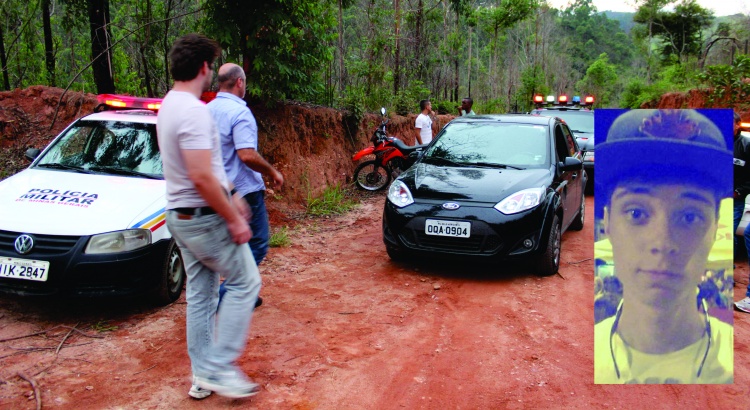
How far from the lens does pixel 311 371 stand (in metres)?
3.84

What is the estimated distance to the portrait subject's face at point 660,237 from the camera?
2.41 m

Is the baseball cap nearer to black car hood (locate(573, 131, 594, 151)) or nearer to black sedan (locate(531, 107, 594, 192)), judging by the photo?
black car hood (locate(573, 131, 594, 151))

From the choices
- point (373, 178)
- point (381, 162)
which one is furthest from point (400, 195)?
point (373, 178)

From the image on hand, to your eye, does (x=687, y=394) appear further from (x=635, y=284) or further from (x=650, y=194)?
(x=650, y=194)

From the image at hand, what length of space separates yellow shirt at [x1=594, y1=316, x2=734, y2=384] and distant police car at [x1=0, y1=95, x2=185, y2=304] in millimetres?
3424

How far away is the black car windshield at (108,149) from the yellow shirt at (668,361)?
4.11 m

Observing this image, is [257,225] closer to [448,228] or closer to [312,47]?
[448,228]

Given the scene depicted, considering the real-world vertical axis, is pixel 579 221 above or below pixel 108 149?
below

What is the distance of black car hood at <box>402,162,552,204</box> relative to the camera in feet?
19.6

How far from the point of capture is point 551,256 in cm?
605

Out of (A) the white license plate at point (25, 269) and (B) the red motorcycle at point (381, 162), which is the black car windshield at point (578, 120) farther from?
(A) the white license plate at point (25, 269)

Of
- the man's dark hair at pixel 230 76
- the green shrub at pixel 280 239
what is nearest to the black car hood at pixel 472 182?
the green shrub at pixel 280 239

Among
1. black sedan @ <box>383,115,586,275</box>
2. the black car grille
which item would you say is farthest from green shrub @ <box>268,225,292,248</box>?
the black car grille

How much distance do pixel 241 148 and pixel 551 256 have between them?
348 cm
